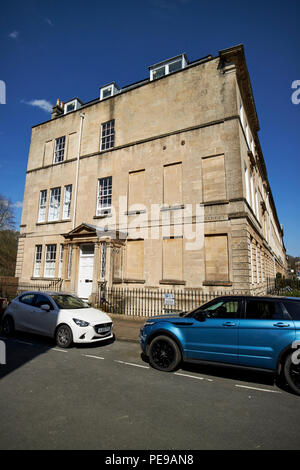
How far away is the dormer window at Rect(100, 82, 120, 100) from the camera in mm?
20594

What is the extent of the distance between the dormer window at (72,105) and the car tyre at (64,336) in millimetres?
20250

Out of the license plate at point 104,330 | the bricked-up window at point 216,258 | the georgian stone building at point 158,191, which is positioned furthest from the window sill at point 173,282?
the license plate at point 104,330

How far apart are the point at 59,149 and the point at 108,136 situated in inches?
204

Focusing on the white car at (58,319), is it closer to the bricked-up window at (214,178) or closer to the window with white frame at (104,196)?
the bricked-up window at (214,178)

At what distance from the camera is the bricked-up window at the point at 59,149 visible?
21188mm

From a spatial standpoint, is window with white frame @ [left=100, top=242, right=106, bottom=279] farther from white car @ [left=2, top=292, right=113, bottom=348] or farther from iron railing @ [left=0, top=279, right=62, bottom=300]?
white car @ [left=2, top=292, right=113, bottom=348]

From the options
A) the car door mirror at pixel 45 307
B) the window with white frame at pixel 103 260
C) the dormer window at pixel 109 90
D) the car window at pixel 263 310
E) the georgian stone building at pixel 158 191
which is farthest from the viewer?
the dormer window at pixel 109 90

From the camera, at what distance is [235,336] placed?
5305mm

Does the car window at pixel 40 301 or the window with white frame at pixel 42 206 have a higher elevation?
the window with white frame at pixel 42 206

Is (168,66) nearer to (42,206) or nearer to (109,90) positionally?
(109,90)

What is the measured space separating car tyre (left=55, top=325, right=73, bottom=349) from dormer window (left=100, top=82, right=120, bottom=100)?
742 inches

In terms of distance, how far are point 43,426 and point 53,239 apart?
17.0 metres

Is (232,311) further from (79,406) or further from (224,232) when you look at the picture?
(224,232)

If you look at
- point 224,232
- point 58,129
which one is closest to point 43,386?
point 224,232
